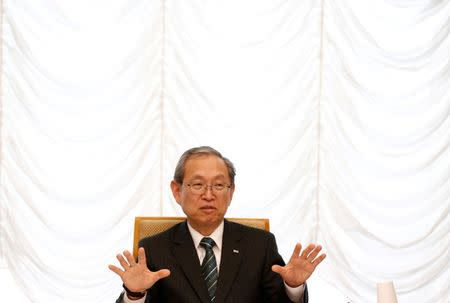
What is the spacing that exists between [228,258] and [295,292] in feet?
1.00

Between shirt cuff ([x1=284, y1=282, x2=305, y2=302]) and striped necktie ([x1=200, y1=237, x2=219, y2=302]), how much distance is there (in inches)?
11.3

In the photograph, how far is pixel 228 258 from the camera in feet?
7.89

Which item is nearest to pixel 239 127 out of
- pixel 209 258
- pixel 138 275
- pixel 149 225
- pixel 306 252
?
pixel 149 225

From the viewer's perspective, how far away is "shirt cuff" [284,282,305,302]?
2.29m

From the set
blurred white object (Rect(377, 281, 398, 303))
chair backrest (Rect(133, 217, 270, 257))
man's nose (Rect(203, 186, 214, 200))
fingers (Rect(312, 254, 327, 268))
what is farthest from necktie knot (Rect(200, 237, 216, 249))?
blurred white object (Rect(377, 281, 398, 303))

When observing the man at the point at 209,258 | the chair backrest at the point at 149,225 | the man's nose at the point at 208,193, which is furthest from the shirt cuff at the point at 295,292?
the chair backrest at the point at 149,225

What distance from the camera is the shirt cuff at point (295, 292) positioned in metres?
2.29

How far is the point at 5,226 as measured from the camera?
4172 mm

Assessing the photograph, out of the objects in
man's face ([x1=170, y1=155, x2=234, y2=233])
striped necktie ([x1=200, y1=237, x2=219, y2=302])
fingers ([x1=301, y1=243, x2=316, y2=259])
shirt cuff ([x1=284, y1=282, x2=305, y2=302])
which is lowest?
shirt cuff ([x1=284, y1=282, x2=305, y2=302])

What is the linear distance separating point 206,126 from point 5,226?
5.21 ft

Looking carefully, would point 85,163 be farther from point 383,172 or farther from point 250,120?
point 383,172

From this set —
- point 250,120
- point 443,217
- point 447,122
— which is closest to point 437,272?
point 443,217

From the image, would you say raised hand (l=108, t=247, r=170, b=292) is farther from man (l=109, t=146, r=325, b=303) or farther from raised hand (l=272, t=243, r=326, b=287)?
raised hand (l=272, t=243, r=326, b=287)

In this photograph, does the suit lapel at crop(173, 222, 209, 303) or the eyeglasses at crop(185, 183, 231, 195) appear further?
the eyeglasses at crop(185, 183, 231, 195)
